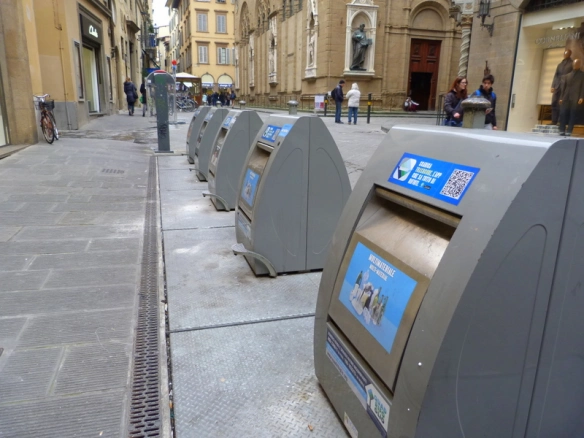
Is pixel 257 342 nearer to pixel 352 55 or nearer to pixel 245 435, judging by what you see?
pixel 245 435

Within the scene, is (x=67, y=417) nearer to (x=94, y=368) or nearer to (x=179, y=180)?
(x=94, y=368)

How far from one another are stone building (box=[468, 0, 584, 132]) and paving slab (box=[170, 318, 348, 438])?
12843 millimetres

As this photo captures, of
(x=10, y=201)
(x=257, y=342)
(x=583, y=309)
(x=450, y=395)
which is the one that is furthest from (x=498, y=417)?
(x=10, y=201)

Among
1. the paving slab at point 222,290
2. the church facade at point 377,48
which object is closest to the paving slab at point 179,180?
the paving slab at point 222,290

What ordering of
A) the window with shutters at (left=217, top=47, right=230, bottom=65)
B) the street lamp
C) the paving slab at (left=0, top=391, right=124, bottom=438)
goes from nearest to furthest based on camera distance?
the paving slab at (left=0, top=391, right=124, bottom=438) → the street lamp → the window with shutters at (left=217, top=47, right=230, bottom=65)

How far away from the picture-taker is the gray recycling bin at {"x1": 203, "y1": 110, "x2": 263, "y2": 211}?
5.56m

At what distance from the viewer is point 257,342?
2783 millimetres

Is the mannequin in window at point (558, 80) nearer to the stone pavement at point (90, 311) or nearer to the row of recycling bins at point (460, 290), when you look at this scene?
the stone pavement at point (90, 311)

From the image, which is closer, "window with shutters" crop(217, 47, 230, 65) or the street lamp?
the street lamp

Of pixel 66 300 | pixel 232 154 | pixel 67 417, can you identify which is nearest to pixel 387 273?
pixel 67 417

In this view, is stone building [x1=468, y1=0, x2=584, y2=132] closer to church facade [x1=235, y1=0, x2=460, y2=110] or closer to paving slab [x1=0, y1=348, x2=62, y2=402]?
church facade [x1=235, y1=0, x2=460, y2=110]

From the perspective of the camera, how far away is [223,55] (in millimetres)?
64062

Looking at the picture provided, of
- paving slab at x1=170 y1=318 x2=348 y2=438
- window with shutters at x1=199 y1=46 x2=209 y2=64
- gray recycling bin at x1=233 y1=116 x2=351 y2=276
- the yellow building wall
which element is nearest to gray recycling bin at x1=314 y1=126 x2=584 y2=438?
paving slab at x1=170 y1=318 x2=348 y2=438

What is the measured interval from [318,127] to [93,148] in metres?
9.06
